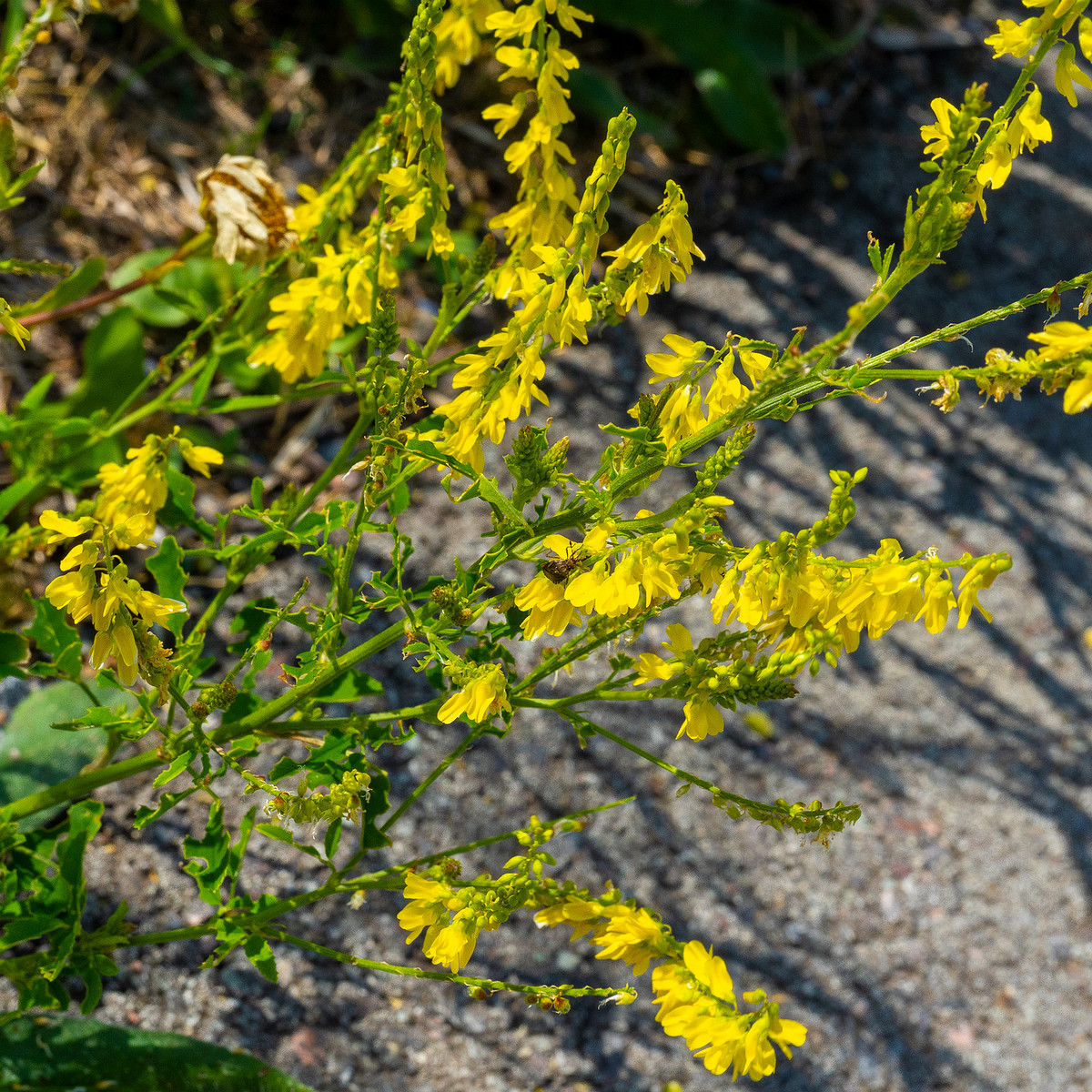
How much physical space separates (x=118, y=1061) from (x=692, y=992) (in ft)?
3.59

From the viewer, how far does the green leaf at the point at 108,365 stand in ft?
7.49

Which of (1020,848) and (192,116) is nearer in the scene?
(1020,848)

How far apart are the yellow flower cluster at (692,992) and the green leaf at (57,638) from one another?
741 mm

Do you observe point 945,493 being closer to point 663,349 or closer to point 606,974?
point 663,349

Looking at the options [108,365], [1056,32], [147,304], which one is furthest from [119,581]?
[147,304]

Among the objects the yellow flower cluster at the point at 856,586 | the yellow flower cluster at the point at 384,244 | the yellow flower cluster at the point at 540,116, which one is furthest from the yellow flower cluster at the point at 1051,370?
the yellow flower cluster at the point at 384,244

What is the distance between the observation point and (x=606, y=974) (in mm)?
2312

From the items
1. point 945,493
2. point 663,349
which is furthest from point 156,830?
point 945,493

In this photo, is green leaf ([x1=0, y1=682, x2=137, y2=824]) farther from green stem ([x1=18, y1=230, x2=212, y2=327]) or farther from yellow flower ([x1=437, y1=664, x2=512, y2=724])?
yellow flower ([x1=437, y1=664, x2=512, y2=724])

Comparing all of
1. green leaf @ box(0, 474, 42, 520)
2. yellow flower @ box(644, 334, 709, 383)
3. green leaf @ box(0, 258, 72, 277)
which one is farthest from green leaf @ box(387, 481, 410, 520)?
green leaf @ box(0, 474, 42, 520)

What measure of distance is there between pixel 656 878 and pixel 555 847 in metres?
0.25

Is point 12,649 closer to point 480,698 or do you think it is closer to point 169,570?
point 169,570

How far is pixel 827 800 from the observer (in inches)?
104

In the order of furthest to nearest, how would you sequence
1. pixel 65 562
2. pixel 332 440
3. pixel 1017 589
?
1. pixel 1017 589
2. pixel 332 440
3. pixel 65 562
